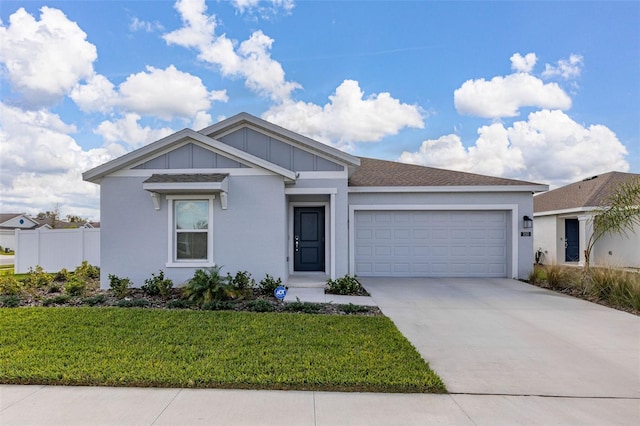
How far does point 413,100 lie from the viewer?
15102 millimetres

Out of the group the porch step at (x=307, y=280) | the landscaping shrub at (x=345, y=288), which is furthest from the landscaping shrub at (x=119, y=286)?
the landscaping shrub at (x=345, y=288)

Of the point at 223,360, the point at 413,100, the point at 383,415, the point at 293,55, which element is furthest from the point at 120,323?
the point at 413,100

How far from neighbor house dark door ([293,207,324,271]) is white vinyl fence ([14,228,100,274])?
28.3 feet

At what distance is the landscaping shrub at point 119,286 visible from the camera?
318 inches

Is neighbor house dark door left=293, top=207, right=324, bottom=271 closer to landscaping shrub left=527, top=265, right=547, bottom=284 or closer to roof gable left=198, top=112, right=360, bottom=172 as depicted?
roof gable left=198, top=112, right=360, bottom=172

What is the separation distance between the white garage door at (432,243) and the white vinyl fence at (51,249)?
10973 millimetres

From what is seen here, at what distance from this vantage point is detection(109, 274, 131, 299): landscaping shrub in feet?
26.5

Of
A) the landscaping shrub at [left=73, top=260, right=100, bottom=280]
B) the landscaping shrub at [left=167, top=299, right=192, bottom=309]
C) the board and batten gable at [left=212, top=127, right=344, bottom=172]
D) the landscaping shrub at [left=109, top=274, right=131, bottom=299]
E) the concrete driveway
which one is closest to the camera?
the concrete driveway

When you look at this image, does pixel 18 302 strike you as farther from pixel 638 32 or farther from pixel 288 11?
pixel 638 32

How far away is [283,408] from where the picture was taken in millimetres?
3328

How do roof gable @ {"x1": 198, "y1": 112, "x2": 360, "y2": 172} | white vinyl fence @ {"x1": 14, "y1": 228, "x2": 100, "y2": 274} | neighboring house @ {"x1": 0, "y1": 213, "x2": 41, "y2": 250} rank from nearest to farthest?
roof gable @ {"x1": 198, "y1": 112, "x2": 360, "y2": 172} → white vinyl fence @ {"x1": 14, "y1": 228, "x2": 100, "y2": 274} → neighboring house @ {"x1": 0, "y1": 213, "x2": 41, "y2": 250}

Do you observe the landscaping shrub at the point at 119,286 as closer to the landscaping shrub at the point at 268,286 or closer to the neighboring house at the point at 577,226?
the landscaping shrub at the point at 268,286

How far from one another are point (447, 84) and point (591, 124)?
5899 millimetres

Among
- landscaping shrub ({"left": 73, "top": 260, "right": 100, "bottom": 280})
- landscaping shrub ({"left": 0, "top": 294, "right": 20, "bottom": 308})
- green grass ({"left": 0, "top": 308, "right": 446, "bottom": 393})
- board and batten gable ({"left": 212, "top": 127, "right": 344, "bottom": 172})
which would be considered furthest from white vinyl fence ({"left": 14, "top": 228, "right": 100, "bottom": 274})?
board and batten gable ({"left": 212, "top": 127, "right": 344, "bottom": 172})
